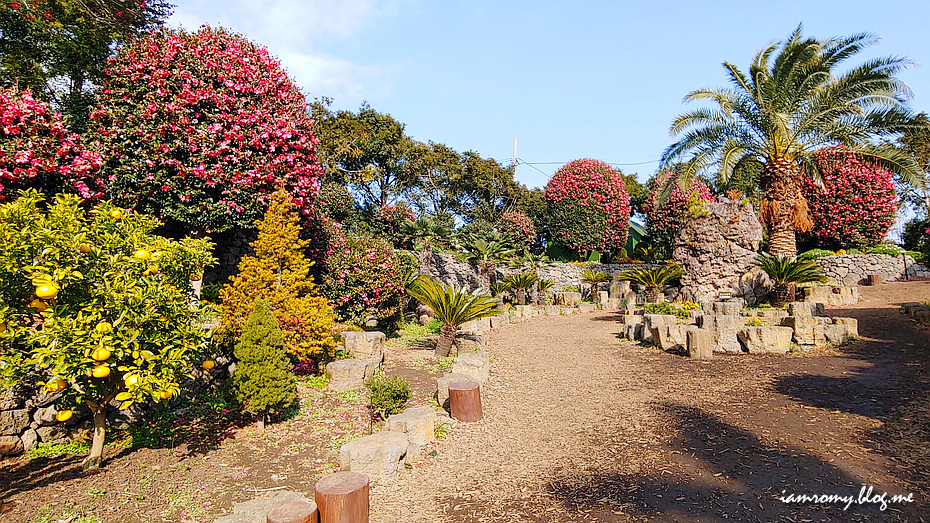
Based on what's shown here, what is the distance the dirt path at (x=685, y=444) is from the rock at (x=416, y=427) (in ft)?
0.68

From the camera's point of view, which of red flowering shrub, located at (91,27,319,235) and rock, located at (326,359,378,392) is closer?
rock, located at (326,359,378,392)

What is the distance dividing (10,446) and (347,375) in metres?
3.27

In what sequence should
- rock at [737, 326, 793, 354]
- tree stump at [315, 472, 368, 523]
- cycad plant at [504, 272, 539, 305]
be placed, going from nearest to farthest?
tree stump at [315, 472, 368, 523]
rock at [737, 326, 793, 354]
cycad plant at [504, 272, 539, 305]

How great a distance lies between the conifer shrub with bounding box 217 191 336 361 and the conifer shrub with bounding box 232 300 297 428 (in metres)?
1.12

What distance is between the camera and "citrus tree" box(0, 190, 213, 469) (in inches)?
130

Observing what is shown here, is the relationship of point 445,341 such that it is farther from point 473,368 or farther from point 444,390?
point 444,390

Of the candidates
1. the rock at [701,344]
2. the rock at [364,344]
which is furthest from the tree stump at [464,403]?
the rock at [701,344]

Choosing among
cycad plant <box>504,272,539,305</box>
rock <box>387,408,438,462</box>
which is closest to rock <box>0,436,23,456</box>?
rock <box>387,408,438,462</box>

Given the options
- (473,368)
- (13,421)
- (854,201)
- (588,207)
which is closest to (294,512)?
(13,421)

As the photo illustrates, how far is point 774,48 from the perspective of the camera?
1281 cm

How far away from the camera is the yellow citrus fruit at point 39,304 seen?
3434 mm

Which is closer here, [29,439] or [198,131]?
[29,439]

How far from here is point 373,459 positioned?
3.99 meters

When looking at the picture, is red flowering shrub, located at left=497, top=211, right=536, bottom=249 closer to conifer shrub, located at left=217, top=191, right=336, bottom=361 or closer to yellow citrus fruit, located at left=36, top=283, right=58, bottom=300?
conifer shrub, located at left=217, top=191, right=336, bottom=361
